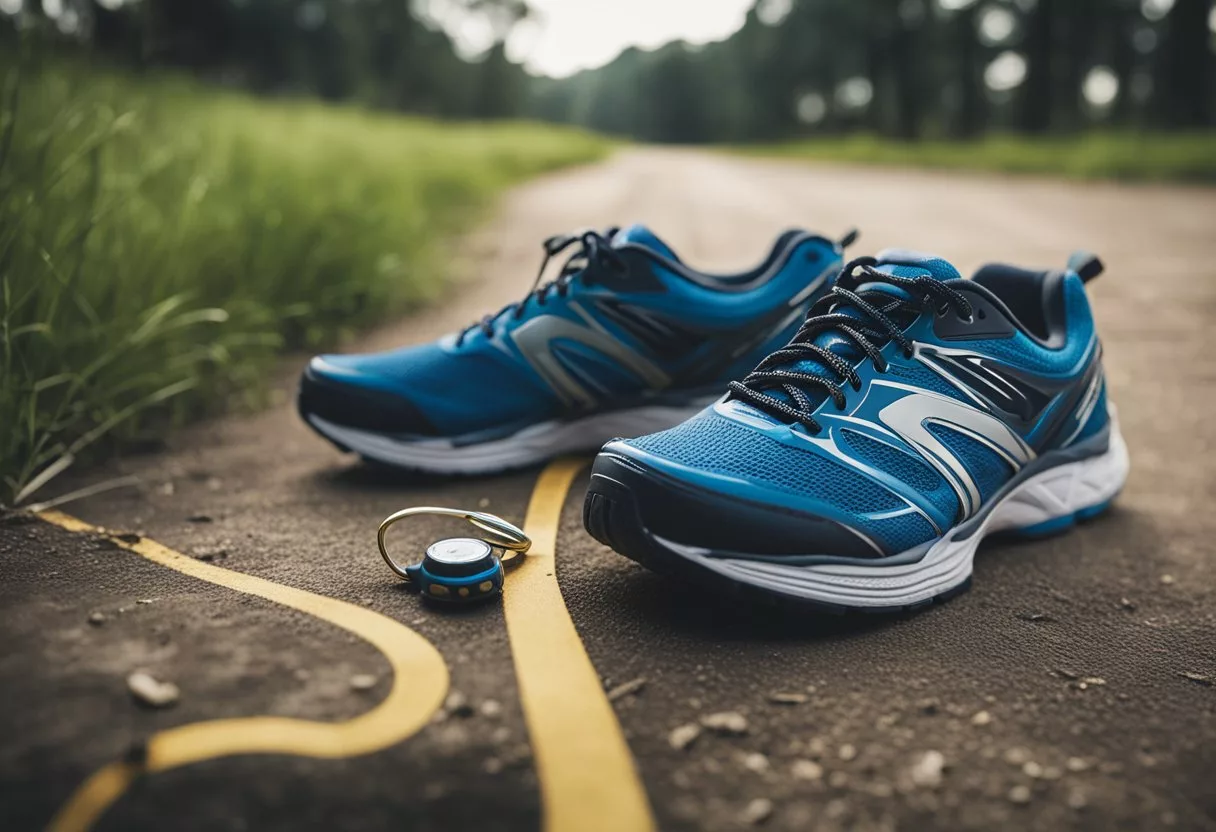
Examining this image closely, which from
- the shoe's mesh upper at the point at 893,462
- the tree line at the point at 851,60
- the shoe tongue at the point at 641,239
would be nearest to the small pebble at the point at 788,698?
the shoe's mesh upper at the point at 893,462

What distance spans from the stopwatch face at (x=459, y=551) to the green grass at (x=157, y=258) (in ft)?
3.65

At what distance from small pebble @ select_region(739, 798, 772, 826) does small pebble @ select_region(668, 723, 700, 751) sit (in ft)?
0.44

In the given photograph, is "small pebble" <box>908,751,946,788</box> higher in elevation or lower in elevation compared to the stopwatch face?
lower

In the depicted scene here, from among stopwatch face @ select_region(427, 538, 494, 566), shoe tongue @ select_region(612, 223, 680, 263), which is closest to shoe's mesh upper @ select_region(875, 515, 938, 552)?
stopwatch face @ select_region(427, 538, 494, 566)

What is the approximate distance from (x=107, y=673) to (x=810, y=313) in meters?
1.38

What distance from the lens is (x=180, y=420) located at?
2.82m

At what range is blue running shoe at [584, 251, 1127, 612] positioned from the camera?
1477 mm

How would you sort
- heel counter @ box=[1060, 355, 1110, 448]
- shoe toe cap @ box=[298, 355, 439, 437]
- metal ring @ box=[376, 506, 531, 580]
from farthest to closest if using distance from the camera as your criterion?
shoe toe cap @ box=[298, 355, 439, 437], heel counter @ box=[1060, 355, 1110, 448], metal ring @ box=[376, 506, 531, 580]

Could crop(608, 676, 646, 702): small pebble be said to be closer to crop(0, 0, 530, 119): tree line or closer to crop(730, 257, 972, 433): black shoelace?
crop(730, 257, 972, 433): black shoelace

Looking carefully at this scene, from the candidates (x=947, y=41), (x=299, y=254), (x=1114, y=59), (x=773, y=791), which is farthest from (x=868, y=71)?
(x=773, y=791)

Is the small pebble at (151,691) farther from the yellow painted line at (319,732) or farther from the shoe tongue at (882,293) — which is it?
the shoe tongue at (882,293)

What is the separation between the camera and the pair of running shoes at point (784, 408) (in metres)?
1.50

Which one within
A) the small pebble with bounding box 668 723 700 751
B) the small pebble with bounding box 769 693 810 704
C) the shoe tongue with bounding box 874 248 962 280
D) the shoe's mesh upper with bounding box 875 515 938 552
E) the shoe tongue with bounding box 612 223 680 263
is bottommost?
the small pebble with bounding box 769 693 810 704

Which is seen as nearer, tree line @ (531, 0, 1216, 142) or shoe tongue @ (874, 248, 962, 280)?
shoe tongue @ (874, 248, 962, 280)
